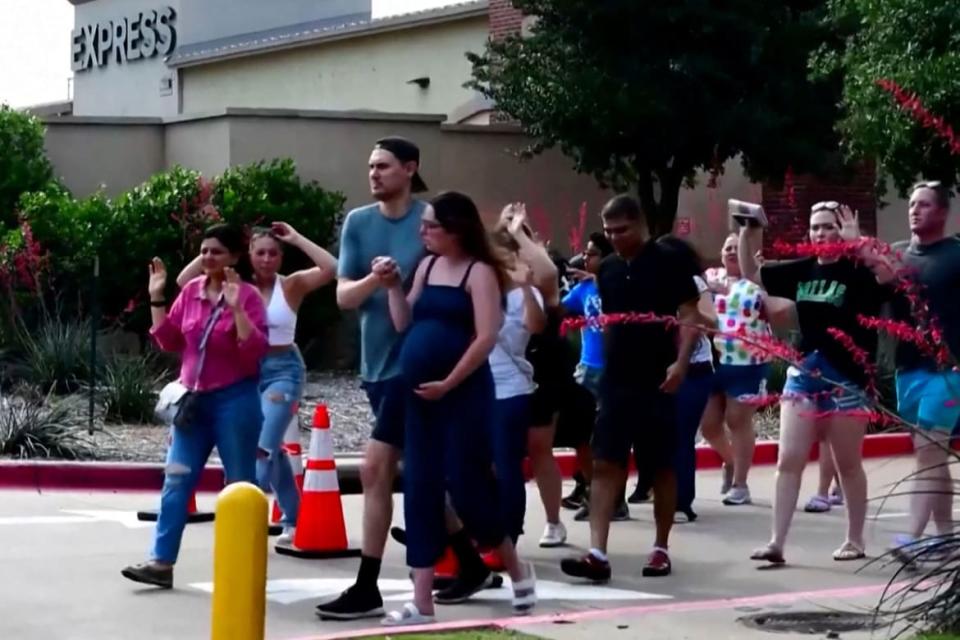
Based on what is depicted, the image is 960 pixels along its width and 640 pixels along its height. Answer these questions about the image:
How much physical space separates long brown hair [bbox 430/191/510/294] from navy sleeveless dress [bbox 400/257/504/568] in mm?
95

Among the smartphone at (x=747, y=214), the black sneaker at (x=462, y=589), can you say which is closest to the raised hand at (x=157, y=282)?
the black sneaker at (x=462, y=589)

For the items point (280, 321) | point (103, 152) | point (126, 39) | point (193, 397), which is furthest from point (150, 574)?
point (126, 39)

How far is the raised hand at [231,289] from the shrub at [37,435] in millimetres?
5889

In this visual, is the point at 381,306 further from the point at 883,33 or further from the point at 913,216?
the point at 883,33

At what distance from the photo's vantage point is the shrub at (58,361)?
17.6 m

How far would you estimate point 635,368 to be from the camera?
30.9 feet

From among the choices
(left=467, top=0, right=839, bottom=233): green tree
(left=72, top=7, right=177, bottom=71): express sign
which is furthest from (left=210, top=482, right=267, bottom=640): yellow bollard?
(left=72, top=7, right=177, bottom=71): express sign

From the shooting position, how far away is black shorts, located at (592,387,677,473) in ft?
30.9

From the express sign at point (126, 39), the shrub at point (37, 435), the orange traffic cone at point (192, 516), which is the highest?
the express sign at point (126, 39)

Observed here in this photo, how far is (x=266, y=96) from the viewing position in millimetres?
34500

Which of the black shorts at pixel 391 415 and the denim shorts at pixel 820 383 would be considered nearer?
the black shorts at pixel 391 415

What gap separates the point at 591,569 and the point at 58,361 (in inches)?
373

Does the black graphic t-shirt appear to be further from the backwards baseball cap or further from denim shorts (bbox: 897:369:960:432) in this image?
the backwards baseball cap

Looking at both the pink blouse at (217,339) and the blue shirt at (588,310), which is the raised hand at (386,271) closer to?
the pink blouse at (217,339)
